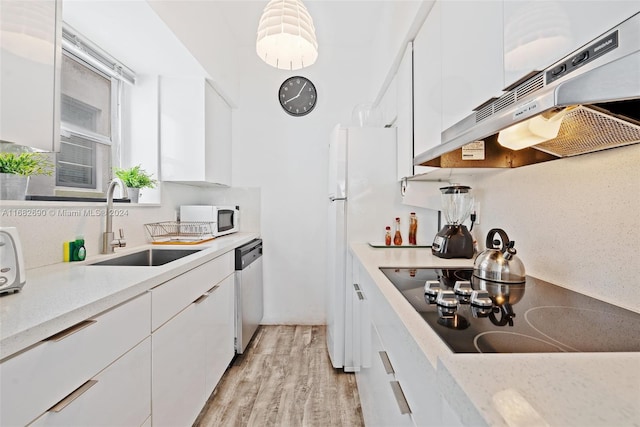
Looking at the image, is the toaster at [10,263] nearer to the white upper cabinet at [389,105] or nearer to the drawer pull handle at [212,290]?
the drawer pull handle at [212,290]

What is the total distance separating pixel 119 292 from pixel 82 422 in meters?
0.35

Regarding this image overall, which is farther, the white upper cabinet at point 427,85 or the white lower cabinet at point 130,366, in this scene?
the white upper cabinet at point 427,85

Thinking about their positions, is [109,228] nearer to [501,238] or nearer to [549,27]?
[501,238]

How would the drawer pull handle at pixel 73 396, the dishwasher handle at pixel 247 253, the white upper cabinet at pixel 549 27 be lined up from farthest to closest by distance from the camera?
the dishwasher handle at pixel 247 253
the drawer pull handle at pixel 73 396
the white upper cabinet at pixel 549 27

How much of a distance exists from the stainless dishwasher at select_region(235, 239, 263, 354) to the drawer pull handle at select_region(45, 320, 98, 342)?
5.18ft

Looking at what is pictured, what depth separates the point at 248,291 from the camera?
271cm

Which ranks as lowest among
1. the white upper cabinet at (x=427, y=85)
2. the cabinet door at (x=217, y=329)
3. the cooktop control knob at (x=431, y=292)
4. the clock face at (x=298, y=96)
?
the cabinet door at (x=217, y=329)

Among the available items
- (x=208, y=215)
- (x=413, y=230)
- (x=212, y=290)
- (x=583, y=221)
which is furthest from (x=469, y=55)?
(x=208, y=215)

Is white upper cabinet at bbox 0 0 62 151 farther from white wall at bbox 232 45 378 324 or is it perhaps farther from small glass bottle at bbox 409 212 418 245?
white wall at bbox 232 45 378 324

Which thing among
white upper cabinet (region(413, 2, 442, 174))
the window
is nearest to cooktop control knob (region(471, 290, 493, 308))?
white upper cabinet (region(413, 2, 442, 174))

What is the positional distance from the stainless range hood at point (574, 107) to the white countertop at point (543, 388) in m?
0.41

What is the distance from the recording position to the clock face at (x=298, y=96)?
11.0 ft

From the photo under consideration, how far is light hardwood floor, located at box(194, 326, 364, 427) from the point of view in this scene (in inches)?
73.3

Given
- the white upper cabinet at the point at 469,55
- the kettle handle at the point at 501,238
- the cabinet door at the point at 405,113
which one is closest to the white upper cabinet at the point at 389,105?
the cabinet door at the point at 405,113
